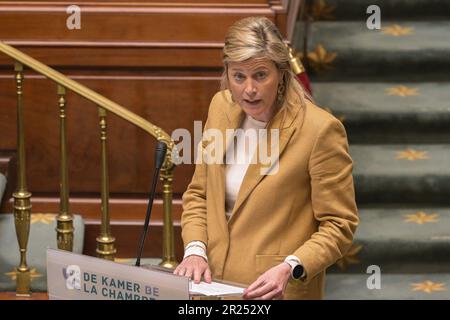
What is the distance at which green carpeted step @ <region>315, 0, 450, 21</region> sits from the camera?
6.82 meters

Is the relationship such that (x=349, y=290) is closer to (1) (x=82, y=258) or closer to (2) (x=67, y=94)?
(2) (x=67, y=94)

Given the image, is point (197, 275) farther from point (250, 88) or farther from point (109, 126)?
point (109, 126)

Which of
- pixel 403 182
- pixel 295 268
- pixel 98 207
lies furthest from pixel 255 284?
pixel 403 182

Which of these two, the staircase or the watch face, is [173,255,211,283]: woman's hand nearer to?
the watch face

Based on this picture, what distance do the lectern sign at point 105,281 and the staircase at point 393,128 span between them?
2589 mm

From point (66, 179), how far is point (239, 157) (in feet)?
6.09

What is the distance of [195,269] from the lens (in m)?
3.35

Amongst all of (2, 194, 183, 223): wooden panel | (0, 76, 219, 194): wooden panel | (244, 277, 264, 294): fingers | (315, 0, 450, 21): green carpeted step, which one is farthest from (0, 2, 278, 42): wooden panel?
(244, 277, 264, 294): fingers

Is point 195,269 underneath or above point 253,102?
underneath

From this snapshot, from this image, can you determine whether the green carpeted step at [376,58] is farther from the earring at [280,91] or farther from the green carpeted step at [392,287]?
the earring at [280,91]

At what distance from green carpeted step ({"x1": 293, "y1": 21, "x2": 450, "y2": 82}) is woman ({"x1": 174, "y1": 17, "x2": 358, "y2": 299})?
3045mm

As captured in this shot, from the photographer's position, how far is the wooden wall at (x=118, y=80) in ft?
18.8

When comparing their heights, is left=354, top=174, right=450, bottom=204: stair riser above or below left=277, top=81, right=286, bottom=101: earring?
below
